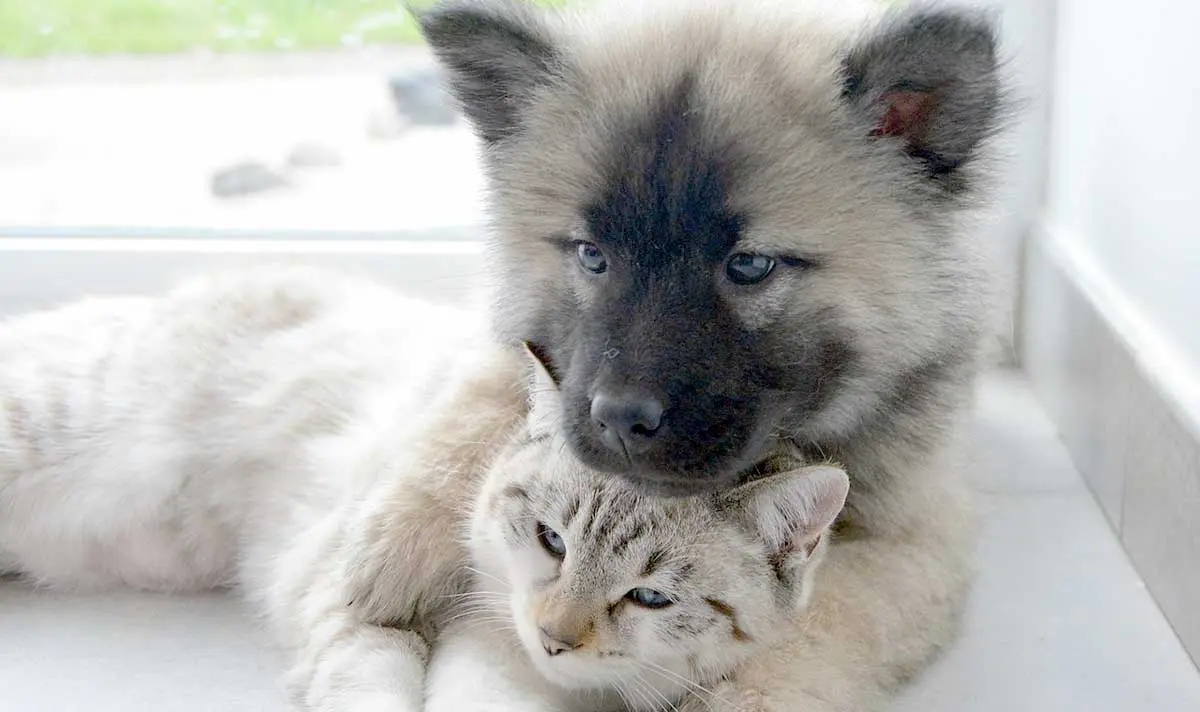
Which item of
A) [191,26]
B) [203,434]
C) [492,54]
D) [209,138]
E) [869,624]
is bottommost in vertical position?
[869,624]

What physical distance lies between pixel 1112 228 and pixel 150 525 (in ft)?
4.74

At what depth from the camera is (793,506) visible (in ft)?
3.95

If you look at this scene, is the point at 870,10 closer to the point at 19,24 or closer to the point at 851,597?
the point at 851,597

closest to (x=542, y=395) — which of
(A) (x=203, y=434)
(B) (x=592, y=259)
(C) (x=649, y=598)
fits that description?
(B) (x=592, y=259)

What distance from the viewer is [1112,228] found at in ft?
6.01

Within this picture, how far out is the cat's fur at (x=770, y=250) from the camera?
121 centimetres

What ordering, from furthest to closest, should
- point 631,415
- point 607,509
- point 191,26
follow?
point 191,26 → point 607,509 → point 631,415

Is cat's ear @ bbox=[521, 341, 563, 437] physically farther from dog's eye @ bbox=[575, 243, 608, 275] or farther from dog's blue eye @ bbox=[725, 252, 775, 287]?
dog's blue eye @ bbox=[725, 252, 775, 287]

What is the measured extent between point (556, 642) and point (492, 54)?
65cm

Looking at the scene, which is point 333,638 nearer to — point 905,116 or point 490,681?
point 490,681

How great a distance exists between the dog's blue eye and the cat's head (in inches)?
7.7

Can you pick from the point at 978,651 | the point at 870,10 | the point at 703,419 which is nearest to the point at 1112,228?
the point at 870,10

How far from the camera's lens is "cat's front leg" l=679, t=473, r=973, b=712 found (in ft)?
4.05

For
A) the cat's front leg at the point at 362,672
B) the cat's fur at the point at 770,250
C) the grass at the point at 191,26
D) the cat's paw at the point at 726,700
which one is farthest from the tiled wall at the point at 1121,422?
the grass at the point at 191,26
